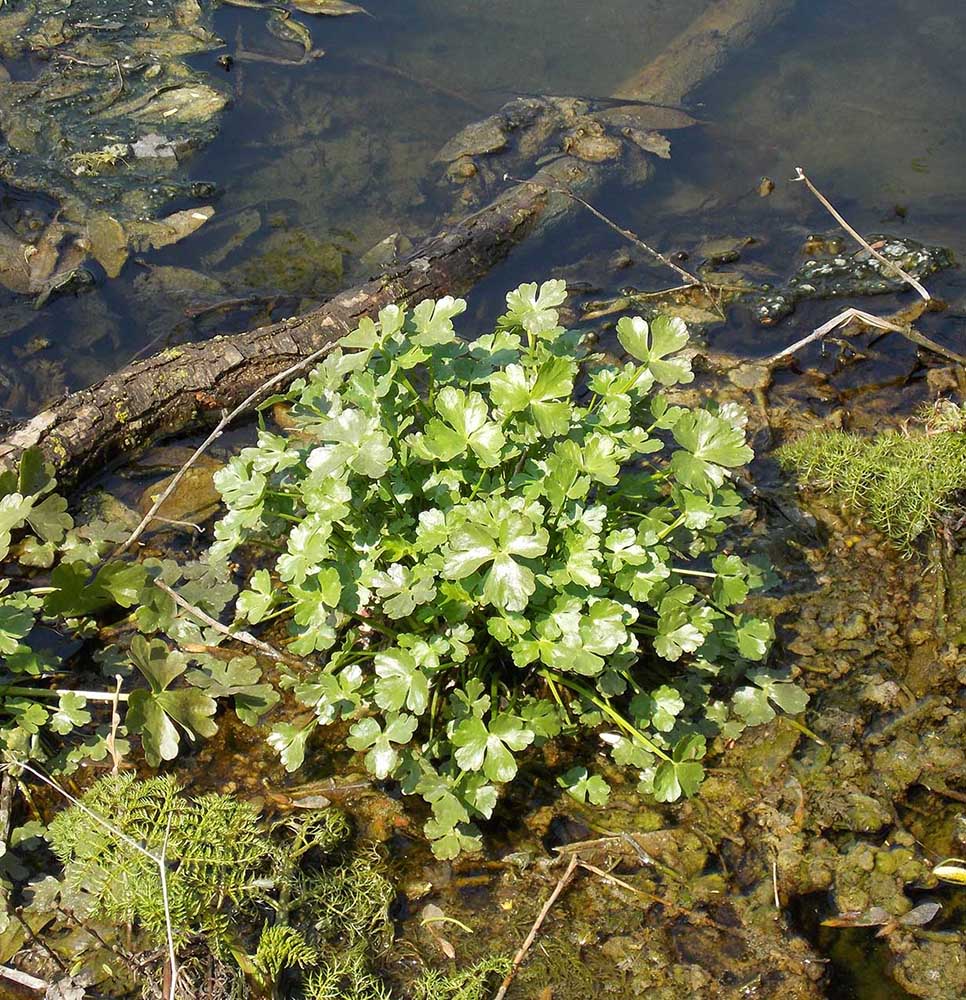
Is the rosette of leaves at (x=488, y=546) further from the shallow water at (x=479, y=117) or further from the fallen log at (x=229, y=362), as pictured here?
the shallow water at (x=479, y=117)

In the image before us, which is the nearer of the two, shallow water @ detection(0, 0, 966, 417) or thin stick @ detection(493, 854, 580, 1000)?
thin stick @ detection(493, 854, 580, 1000)

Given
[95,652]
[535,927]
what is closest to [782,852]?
[535,927]

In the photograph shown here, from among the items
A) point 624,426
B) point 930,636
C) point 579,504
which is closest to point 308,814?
point 579,504

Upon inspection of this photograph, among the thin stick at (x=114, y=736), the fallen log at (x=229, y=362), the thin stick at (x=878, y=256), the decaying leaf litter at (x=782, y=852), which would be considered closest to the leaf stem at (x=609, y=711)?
the decaying leaf litter at (x=782, y=852)

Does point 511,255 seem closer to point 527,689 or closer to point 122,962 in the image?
point 527,689

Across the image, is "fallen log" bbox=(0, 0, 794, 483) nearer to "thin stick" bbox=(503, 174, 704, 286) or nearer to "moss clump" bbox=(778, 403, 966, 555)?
"thin stick" bbox=(503, 174, 704, 286)

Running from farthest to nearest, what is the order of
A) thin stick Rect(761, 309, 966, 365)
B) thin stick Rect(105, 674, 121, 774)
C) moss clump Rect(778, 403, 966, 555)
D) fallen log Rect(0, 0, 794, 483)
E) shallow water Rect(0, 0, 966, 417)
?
shallow water Rect(0, 0, 966, 417), thin stick Rect(761, 309, 966, 365), fallen log Rect(0, 0, 794, 483), moss clump Rect(778, 403, 966, 555), thin stick Rect(105, 674, 121, 774)

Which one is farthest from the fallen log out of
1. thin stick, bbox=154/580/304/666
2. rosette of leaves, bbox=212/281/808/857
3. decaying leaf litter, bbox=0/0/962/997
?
decaying leaf litter, bbox=0/0/962/997
